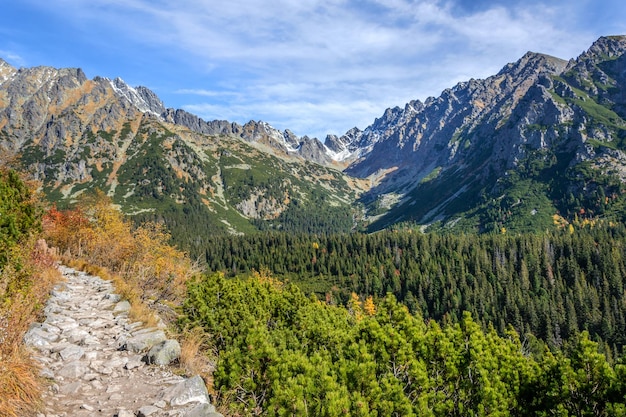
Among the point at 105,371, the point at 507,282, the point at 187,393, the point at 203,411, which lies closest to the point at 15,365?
the point at 105,371

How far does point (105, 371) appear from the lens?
1090cm

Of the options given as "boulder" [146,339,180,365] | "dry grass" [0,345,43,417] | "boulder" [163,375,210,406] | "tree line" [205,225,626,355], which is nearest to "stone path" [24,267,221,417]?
"boulder" [163,375,210,406]

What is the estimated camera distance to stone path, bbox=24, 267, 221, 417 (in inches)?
363

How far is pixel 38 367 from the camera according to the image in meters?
9.84

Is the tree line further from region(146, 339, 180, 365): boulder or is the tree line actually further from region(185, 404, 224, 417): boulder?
region(185, 404, 224, 417): boulder

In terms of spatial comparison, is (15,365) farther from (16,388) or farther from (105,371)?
(105,371)

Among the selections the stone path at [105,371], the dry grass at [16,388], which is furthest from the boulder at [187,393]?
the dry grass at [16,388]

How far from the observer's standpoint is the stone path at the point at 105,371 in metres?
9.23

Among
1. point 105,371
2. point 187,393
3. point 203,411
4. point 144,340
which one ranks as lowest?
point 203,411

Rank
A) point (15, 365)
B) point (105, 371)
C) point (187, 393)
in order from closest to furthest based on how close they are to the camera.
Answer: point (15, 365) < point (187, 393) < point (105, 371)

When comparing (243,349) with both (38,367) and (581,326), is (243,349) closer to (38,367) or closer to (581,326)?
(38,367)

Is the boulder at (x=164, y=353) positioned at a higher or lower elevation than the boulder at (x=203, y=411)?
higher

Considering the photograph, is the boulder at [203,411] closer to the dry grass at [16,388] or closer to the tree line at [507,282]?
the dry grass at [16,388]

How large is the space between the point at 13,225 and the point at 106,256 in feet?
42.1
